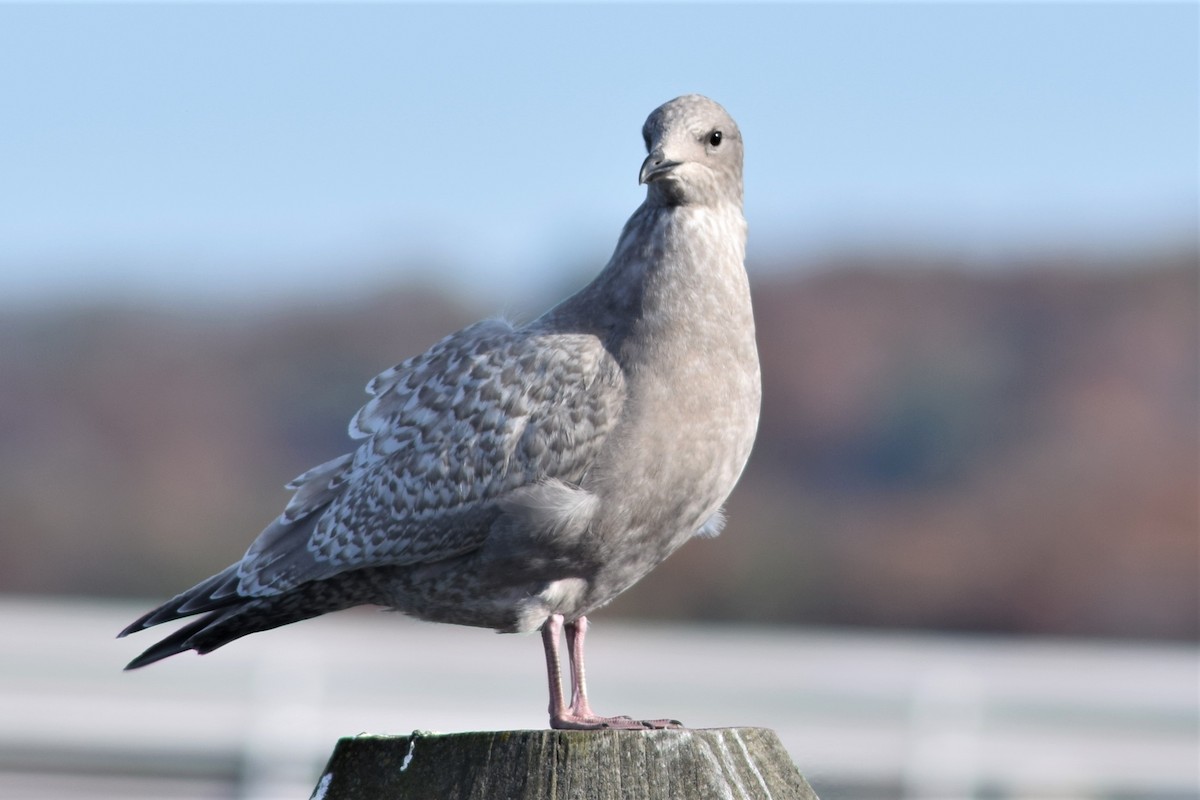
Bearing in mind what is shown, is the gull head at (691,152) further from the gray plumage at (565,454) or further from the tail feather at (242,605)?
the tail feather at (242,605)

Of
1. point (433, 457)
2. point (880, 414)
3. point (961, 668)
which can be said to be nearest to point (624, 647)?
point (961, 668)

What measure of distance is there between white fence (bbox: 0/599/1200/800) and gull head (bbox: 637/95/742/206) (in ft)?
24.0

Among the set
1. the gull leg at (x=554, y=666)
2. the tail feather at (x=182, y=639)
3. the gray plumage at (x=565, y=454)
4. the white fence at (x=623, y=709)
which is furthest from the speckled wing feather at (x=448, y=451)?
the white fence at (x=623, y=709)

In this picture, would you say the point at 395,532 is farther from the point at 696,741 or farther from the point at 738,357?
the point at 696,741

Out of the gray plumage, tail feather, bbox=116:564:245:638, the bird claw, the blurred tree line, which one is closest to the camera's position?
the bird claw

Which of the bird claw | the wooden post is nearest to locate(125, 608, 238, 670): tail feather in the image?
the bird claw

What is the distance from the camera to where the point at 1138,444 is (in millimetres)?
30031

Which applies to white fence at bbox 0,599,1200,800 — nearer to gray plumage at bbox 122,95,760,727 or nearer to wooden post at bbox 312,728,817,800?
gray plumage at bbox 122,95,760,727

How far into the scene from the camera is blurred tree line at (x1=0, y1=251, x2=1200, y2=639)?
1012 inches

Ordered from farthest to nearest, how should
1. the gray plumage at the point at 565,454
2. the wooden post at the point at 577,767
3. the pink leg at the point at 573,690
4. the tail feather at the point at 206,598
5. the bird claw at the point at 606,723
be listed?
1. the tail feather at the point at 206,598
2. the gray plumage at the point at 565,454
3. the pink leg at the point at 573,690
4. the bird claw at the point at 606,723
5. the wooden post at the point at 577,767

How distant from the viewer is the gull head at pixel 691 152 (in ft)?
16.8

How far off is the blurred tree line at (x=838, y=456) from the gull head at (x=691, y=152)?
19.2 meters

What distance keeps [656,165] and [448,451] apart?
3.20 feet

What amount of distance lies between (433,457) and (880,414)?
3328cm
